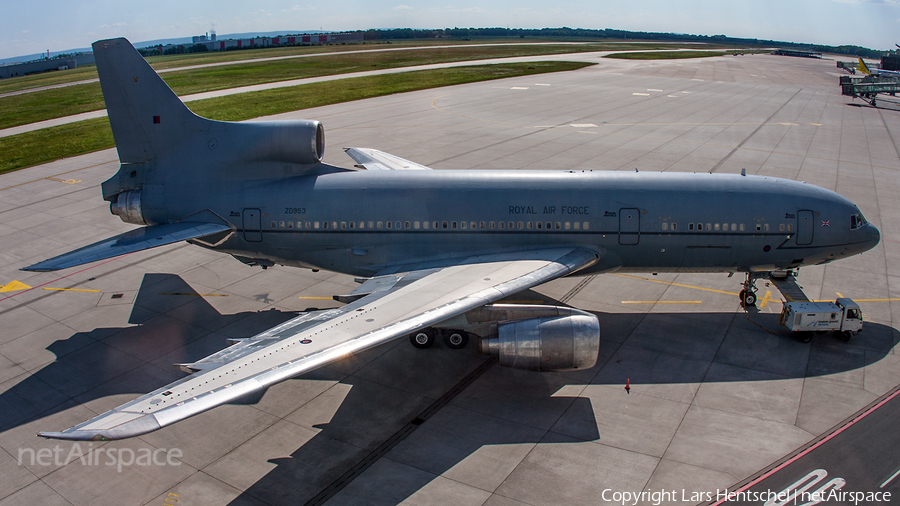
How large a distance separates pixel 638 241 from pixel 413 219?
8.00 metres

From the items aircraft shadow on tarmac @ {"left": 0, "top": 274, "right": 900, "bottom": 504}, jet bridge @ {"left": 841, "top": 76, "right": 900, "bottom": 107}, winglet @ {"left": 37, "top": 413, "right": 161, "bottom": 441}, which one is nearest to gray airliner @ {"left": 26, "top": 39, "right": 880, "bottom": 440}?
aircraft shadow on tarmac @ {"left": 0, "top": 274, "right": 900, "bottom": 504}

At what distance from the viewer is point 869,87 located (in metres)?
78.7

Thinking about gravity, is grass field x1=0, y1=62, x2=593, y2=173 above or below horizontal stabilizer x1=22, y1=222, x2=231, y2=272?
above

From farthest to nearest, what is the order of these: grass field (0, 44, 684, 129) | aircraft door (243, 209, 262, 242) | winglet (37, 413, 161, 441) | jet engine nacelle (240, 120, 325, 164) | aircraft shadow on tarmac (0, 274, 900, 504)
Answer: grass field (0, 44, 684, 129) < jet engine nacelle (240, 120, 325, 164) < aircraft door (243, 209, 262, 242) < aircraft shadow on tarmac (0, 274, 900, 504) < winglet (37, 413, 161, 441)

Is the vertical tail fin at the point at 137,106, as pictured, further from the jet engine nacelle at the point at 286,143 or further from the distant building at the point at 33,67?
the distant building at the point at 33,67

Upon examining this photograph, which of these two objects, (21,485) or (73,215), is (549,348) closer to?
(21,485)

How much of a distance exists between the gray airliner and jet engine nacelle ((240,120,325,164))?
1.8 inches

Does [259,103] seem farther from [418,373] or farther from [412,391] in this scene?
[412,391]

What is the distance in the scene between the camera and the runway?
509 inches

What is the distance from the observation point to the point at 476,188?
20188mm

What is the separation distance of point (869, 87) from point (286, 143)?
89.1 m

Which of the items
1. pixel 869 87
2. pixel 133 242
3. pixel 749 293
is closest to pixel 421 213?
pixel 133 242

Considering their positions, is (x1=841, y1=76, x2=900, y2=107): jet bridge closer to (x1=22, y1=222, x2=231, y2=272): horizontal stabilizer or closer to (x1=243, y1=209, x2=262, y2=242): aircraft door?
(x1=243, y1=209, x2=262, y2=242): aircraft door

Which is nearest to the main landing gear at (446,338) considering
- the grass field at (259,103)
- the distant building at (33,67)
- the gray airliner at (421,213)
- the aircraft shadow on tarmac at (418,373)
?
the gray airliner at (421,213)
